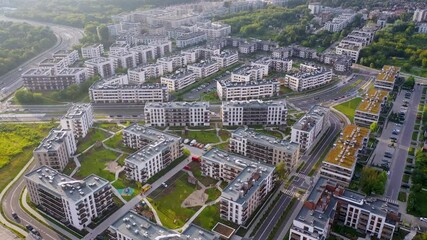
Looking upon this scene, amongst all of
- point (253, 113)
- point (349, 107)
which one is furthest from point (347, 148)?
point (349, 107)

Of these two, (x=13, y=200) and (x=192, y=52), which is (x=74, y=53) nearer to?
(x=192, y=52)

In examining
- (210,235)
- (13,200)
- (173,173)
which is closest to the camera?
(210,235)

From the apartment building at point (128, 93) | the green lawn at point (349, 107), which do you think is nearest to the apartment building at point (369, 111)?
the green lawn at point (349, 107)

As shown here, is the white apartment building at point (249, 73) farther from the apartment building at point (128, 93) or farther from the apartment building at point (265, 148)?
the apartment building at point (265, 148)

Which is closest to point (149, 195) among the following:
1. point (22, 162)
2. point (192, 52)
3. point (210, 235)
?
point (210, 235)

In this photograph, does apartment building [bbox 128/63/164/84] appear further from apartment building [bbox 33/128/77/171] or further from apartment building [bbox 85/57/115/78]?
apartment building [bbox 33/128/77/171]

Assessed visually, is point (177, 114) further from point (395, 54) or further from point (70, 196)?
point (395, 54)

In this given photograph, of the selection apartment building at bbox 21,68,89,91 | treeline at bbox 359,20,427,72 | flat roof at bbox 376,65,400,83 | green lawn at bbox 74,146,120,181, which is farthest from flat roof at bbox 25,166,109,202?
treeline at bbox 359,20,427,72
